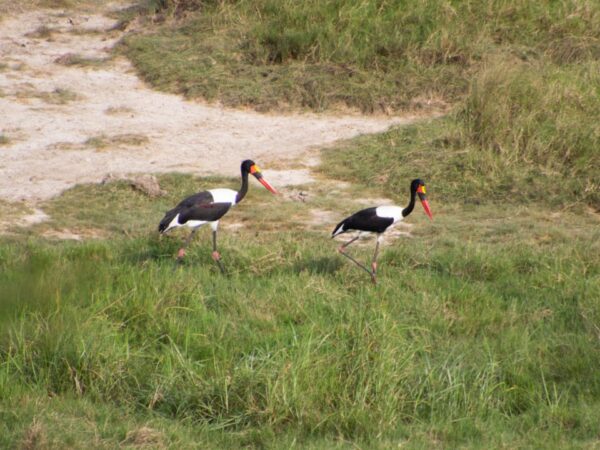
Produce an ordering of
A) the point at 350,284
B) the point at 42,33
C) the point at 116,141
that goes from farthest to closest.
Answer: the point at 42,33, the point at 116,141, the point at 350,284

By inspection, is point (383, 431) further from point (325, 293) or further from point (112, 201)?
point (112, 201)

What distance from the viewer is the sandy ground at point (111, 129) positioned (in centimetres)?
1030

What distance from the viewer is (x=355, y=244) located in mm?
8648

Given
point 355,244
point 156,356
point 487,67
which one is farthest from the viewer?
point 487,67

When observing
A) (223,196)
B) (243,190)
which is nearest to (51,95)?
(243,190)

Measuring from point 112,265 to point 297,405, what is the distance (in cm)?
244

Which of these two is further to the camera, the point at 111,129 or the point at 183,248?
the point at 111,129

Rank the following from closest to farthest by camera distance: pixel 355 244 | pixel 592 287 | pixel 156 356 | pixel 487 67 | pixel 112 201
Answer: pixel 156 356 → pixel 592 287 → pixel 355 244 → pixel 112 201 → pixel 487 67

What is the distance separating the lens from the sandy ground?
10305 mm

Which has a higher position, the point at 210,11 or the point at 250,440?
the point at 210,11

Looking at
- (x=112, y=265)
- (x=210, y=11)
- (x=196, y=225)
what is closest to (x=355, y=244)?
(x=196, y=225)

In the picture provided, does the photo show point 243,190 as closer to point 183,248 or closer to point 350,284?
point 183,248

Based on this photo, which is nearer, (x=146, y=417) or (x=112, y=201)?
(x=146, y=417)

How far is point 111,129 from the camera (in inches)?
450
